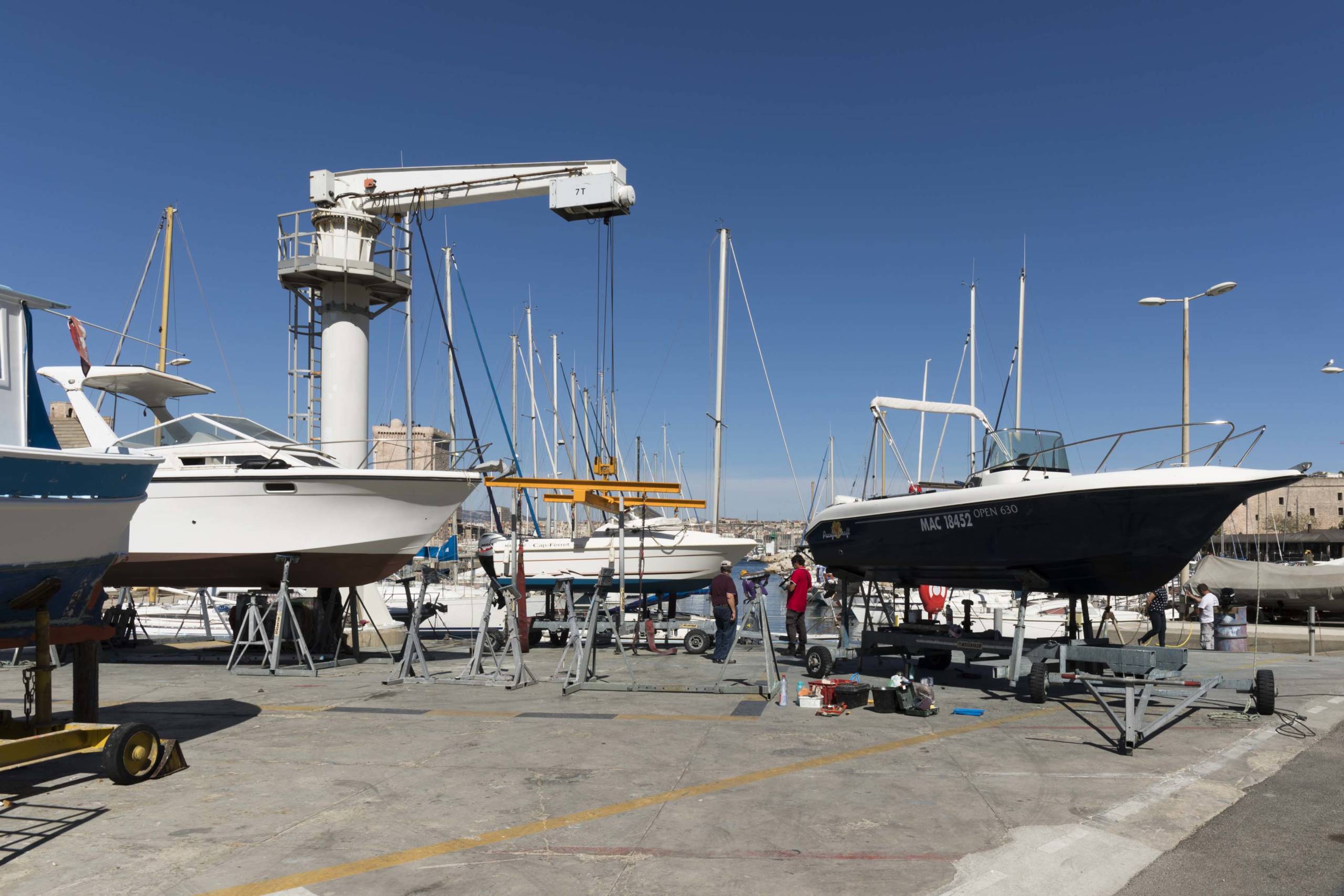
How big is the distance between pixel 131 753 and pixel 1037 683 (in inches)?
337

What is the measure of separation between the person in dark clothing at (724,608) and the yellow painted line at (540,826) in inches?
214

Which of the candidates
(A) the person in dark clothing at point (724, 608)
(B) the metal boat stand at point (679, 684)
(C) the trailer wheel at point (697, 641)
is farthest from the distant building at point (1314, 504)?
(B) the metal boat stand at point (679, 684)

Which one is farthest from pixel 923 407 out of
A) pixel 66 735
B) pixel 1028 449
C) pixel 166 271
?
pixel 166 271

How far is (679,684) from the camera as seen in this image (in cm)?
1134

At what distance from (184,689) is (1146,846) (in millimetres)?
10590

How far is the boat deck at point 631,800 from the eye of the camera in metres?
4.54

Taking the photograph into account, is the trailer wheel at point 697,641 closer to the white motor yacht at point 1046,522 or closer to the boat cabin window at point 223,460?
the white motor yacht at point 1046,522

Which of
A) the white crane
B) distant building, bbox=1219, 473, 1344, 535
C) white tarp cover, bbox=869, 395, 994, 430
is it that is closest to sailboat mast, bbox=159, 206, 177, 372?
the white crane

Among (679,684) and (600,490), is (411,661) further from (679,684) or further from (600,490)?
(600,490)

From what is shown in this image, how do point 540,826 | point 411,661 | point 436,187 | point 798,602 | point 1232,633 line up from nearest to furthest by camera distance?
point 540,826 → point 411,661 → point 798,602 → point 1232,633 → point 436,187

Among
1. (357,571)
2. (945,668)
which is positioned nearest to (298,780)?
(357,571)

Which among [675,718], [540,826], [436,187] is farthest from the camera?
[436,187]

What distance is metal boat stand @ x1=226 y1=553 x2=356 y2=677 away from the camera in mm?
12352

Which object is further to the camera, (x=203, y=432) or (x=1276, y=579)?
(x=1276, y=579)
